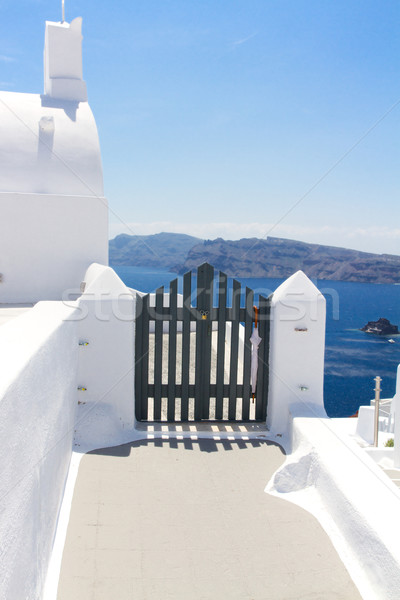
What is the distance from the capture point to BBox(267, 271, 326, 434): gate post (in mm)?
5613

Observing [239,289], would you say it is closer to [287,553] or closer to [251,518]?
[251,518]

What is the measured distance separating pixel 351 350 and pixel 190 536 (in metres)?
83.5

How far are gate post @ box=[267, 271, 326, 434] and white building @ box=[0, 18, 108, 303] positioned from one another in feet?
17.2

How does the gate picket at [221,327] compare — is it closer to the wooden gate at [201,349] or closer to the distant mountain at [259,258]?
the wooden gate at [201,349]

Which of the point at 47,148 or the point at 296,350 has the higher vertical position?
the point at 47,148

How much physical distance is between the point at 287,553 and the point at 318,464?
0.98 meters

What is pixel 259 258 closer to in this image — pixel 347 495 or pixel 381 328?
pixel 381 328

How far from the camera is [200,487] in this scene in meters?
4.43

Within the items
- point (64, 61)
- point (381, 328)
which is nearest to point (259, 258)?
point (381, 328)

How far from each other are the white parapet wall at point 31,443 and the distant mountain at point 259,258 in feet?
222

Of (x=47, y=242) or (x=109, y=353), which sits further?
(x=47, y=242)

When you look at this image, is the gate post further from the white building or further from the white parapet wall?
the white building

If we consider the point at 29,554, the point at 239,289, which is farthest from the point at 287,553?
the point at 239,289

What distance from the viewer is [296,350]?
566cm
